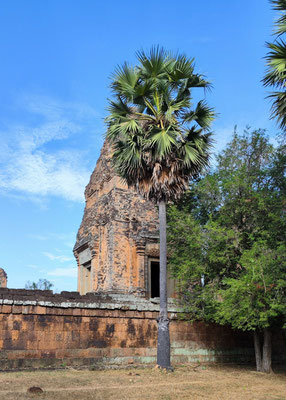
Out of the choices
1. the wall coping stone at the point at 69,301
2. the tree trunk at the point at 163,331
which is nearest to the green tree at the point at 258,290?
the tree trunk at the point at 163,331

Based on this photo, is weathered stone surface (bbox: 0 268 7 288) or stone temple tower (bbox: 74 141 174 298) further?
weathered stone surface (bbox: 0 268 7 288)

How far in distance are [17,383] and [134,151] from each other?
7.06 metres

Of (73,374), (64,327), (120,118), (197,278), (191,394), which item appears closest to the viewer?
(191,394)

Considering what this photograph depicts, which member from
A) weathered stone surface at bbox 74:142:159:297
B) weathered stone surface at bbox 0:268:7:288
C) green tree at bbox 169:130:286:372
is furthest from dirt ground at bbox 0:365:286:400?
weathered stone surface at bbox 0:268:7:288

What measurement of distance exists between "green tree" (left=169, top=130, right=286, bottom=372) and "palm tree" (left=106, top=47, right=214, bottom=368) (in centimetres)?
179

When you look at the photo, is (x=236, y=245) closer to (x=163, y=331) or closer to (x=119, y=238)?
(x=163, y=331)

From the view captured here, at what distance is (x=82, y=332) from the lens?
1206 cm

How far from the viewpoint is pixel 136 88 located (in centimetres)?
1252

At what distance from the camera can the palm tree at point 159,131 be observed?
1241 cm

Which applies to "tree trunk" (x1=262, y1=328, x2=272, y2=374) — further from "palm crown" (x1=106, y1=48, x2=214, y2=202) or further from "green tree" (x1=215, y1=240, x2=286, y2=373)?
"palm crown" (x1=106, y1=48, x2=214, y2=202)

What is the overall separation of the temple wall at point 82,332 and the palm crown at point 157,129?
3.96m

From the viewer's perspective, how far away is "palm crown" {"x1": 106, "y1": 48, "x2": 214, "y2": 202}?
40.8 ft

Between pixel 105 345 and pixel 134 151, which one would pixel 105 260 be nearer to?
pixel 105 345

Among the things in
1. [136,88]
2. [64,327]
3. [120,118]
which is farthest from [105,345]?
[136,88]
